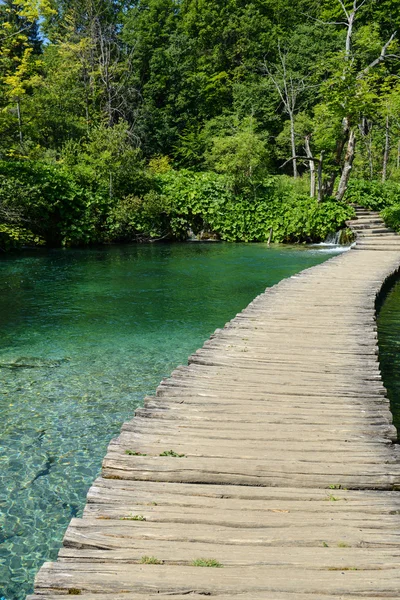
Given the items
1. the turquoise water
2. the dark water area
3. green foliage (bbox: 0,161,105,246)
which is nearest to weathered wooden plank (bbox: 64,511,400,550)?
the turquoise water

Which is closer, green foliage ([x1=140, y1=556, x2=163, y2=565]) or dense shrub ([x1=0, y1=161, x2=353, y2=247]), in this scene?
green foliage ([x1=140, y1=556, x2=163, y2=565])

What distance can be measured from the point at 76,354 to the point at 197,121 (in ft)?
114

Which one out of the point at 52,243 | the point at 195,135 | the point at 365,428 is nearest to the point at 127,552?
the point at 365,428

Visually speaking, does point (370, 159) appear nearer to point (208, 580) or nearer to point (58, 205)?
point (58, 205)

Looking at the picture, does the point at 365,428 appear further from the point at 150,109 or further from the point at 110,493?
the point at 150,109

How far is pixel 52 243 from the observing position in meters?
21.8

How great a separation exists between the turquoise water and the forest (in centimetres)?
256

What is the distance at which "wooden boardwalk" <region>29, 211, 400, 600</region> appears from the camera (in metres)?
2.26

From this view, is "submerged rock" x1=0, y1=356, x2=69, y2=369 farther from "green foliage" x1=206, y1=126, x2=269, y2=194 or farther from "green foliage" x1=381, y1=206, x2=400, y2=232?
"green foliage" x1=206, y1=126, x2=269, y2=194

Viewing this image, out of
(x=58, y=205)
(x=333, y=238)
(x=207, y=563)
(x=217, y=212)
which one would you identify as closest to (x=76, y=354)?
(x=207, y=563)

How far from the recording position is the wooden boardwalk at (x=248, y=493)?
226cm

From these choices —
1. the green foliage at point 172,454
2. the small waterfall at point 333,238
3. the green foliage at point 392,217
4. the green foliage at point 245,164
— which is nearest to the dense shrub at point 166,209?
the small waterfall at point 333,238

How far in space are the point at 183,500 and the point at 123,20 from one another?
49.1 metres

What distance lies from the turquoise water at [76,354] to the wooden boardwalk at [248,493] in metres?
0.84
